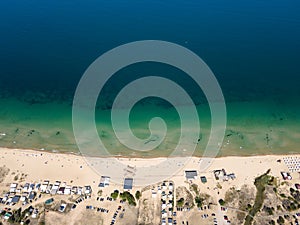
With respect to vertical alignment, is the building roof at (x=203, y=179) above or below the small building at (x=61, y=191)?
above

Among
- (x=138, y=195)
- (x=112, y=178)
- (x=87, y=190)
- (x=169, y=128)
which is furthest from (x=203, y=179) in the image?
(x=87, y=190)

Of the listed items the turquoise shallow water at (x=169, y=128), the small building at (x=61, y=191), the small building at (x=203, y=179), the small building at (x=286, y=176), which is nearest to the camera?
the small building at (x=61, y=191)

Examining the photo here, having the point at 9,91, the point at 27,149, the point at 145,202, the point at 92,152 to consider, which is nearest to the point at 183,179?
the point at 145,202

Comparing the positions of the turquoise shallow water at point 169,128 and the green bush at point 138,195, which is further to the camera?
the turquoise shallow water at point 169,128

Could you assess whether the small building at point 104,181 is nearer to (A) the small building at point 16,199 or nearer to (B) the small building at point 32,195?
(B) the small building at point 32,195

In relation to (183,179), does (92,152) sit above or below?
above

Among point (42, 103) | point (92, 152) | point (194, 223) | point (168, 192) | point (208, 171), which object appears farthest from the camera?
point (42, 103)

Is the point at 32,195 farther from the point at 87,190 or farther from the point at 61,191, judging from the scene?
the point at 87,190

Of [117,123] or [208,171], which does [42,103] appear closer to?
[117,123]

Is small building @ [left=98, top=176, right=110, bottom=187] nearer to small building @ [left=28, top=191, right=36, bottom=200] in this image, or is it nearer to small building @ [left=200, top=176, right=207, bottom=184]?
small building @ [left=28, top=191, right=36, bottom=200]

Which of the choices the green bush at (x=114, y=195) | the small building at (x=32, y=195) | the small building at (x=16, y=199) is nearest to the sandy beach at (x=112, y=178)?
the green bush at (x=114, y=195)

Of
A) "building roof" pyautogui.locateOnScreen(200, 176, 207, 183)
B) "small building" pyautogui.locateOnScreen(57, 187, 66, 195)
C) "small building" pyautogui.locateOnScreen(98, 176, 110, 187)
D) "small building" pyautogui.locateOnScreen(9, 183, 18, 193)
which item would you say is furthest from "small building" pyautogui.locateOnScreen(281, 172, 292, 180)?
"small building" pyautogui.locateOnScreen(9, 183, 18, 193)
